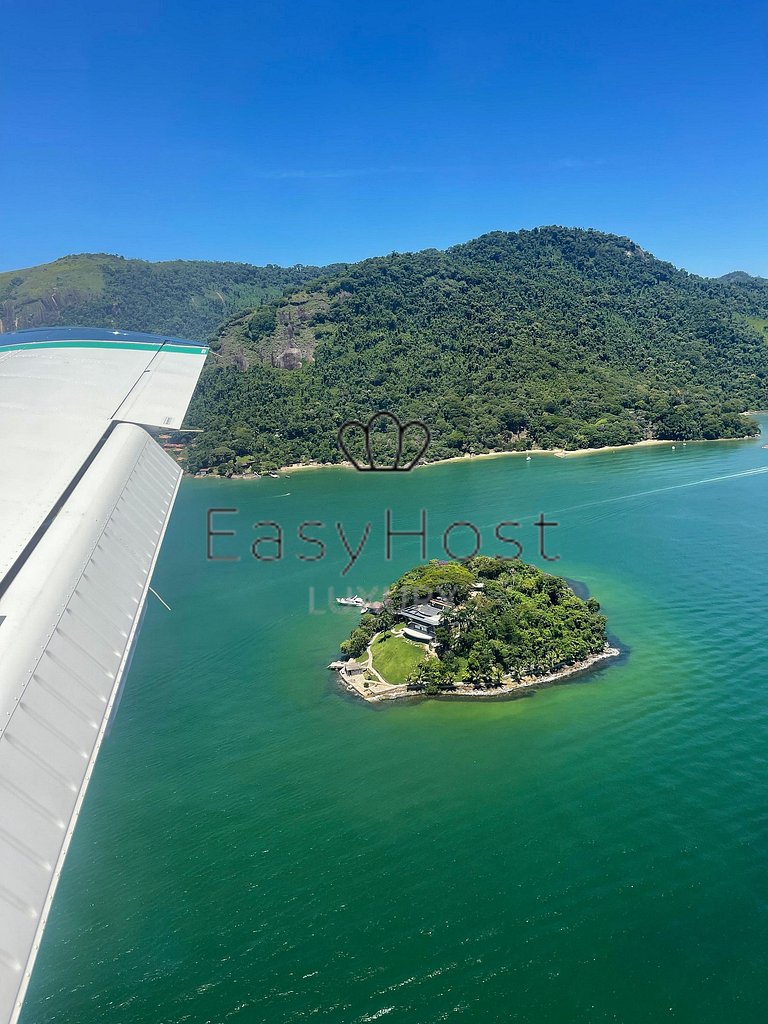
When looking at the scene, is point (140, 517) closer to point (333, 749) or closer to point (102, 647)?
point (102, 647)

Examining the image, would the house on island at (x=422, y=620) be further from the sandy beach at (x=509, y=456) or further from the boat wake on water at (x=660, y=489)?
the sandy beach at (x=509, y=456)

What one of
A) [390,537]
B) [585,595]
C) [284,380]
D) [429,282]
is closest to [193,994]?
[585,595]

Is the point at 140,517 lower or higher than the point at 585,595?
higher

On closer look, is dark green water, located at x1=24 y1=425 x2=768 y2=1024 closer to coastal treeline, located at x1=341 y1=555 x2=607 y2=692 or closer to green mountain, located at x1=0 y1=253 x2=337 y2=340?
coastal treeline, located at x1=341 y1=555 x2=607 y2=692

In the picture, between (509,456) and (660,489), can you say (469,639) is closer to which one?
(660,489)

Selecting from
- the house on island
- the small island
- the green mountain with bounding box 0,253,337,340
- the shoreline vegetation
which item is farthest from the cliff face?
the house on island


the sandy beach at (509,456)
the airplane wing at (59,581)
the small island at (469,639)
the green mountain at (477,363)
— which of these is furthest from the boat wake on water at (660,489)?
the airplane wing at (59,581)
